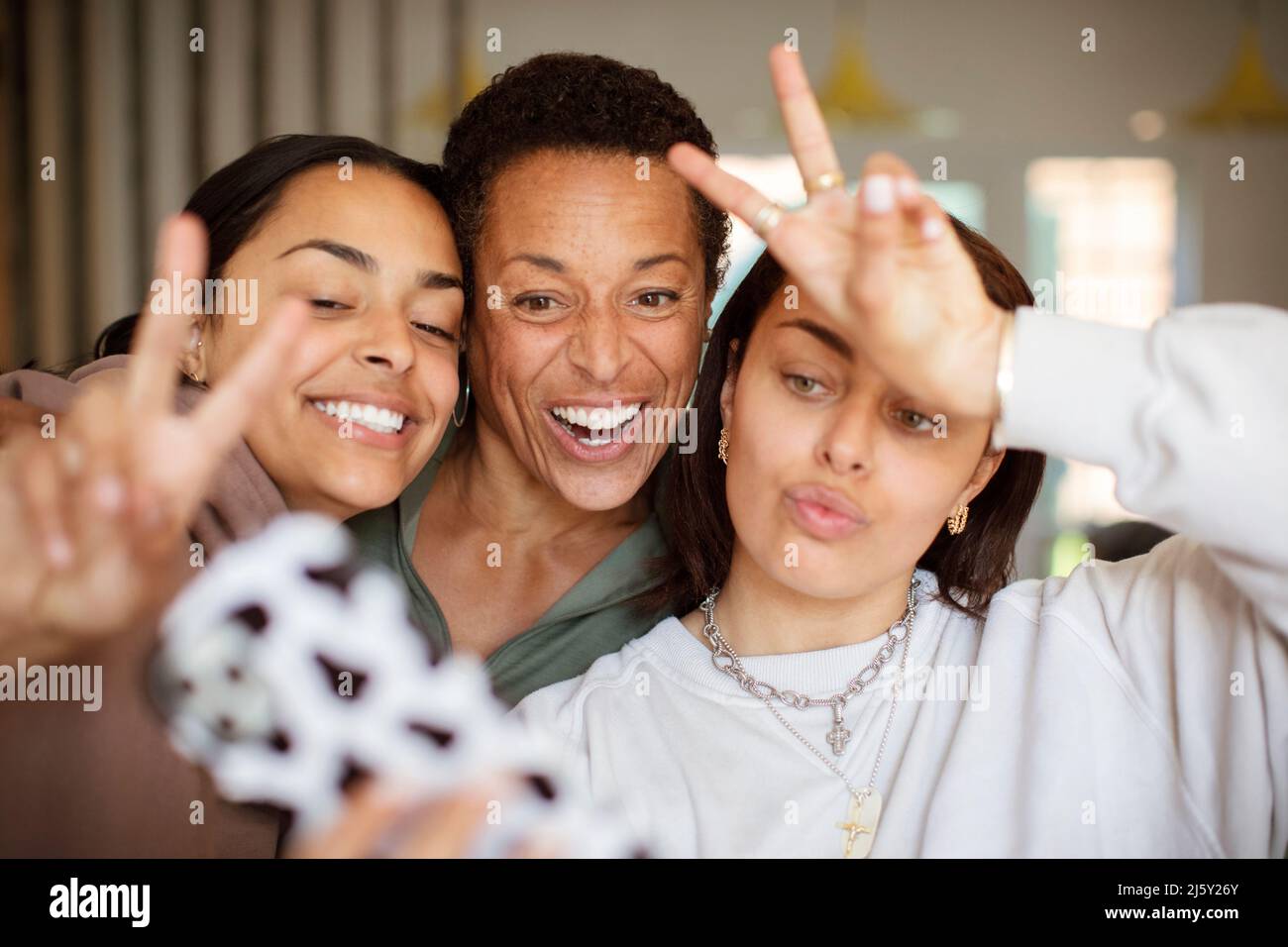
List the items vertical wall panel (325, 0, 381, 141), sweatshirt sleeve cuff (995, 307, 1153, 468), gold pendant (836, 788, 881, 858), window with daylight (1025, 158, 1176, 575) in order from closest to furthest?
sweatshirt sleeve cuff (995, 307, 1153, 468) < gold pendant (836, 788, 881, 858) < vertical wall panel (325, 0, 381, 141) < window with daylight (1025, 158, 1176, 575)

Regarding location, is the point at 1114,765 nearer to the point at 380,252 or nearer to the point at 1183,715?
the point at 1183,715

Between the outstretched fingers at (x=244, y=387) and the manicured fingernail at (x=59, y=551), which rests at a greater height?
the outstretched fingers at (x=244, y=387)

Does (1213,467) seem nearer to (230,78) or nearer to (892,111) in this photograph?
(230,78)

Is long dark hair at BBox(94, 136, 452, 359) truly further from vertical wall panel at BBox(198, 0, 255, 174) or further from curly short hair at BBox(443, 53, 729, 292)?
vertical wall panel at BBox(198, 0, 255, 174)

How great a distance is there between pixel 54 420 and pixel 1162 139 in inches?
173

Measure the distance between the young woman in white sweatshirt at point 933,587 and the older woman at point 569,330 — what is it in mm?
123

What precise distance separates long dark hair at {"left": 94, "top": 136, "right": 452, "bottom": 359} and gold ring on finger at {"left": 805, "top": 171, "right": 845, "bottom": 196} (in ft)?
1.97

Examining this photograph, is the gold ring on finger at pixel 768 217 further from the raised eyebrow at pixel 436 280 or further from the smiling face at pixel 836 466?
the raised eyebrow at pixel 436 280

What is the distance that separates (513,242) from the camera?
4.73ft

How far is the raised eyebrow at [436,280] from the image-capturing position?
1271 millimetres

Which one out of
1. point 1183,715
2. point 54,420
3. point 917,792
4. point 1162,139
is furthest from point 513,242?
point 1162,139

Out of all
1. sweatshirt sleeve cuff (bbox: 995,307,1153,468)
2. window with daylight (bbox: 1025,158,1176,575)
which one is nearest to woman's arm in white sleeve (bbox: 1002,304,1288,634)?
sweatshirt sleeve cuff (bbox: 995,307,1153,468)

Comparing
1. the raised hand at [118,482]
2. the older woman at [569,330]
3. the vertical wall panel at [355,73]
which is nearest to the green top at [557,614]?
the older woman at [569,330]

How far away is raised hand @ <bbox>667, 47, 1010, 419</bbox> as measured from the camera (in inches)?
34.2
